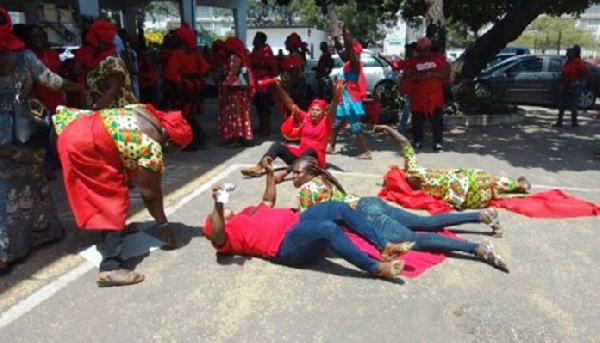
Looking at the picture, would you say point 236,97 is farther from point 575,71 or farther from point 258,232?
point 575,71

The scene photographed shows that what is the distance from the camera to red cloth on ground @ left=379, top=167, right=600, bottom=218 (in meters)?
4.88

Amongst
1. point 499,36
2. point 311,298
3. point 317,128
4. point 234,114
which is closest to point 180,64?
point 234,114

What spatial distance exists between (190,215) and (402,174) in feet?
7.04

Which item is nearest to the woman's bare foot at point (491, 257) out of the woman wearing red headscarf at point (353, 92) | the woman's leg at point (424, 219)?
the woman's leg at point (424, 219)

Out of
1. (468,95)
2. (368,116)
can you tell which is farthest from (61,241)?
(468,95)

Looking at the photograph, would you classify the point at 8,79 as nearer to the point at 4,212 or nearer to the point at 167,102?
the point at 4,212

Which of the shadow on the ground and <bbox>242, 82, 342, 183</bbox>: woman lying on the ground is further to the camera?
the shadow on the ground

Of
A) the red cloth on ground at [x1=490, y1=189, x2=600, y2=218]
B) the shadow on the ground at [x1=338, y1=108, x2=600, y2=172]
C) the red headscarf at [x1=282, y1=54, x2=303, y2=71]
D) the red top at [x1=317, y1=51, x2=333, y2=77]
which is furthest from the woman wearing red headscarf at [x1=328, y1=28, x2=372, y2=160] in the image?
the red top at [x1=317, y1=51, x2=333, y2=77]

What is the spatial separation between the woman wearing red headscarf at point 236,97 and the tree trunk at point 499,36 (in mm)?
5933

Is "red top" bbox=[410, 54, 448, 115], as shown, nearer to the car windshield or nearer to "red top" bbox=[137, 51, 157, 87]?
"red top" bbox=[137, 51, 157, 87]

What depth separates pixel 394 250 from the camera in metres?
3.60

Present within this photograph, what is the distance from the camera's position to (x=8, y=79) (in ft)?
11.6

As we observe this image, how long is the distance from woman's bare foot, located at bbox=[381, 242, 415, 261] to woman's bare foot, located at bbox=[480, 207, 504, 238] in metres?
0.83

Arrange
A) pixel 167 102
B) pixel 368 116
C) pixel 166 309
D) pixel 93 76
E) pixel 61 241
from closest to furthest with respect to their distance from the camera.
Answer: pixel 166 309, pixel 61 241, pixel 93 76, pixel 167 102, pixel 368 116
